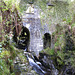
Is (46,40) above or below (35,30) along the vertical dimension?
below

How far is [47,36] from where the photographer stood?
10.5 m

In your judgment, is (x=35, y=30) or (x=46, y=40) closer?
(x=35, y=30)

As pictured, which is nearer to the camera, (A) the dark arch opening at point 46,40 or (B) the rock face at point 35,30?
(B) the rock face at point 35,30

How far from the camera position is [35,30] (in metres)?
9.38

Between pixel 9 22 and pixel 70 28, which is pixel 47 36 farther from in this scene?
pixel 9 22

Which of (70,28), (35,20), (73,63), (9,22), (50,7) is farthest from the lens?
(50,7)

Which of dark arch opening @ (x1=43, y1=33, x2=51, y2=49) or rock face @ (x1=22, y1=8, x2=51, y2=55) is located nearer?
rock face @ (x1=22, y1=8, x2=51, y2=55)

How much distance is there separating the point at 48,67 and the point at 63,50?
182 cm

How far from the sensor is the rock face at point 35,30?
9227 mm

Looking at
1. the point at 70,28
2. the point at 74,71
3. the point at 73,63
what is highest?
the point at 70,28

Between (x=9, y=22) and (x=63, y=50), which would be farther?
(x=63, y=50)

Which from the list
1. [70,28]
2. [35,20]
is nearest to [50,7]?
[35,20]

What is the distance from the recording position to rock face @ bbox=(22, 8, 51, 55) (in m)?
9.23

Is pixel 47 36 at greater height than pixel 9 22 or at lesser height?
lesser
